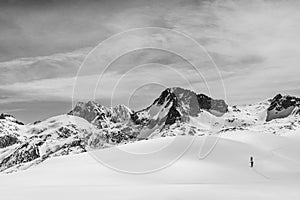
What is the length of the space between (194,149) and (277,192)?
79.4 feet

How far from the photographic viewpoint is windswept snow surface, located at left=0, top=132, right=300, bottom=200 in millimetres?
25000

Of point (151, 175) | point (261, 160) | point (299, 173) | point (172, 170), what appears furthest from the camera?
point (261, 160)

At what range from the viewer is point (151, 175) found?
120ft

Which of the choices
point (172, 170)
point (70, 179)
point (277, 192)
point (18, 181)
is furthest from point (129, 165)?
point (277, 192)

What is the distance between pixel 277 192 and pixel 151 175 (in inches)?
526

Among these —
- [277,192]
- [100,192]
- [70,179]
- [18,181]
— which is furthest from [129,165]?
[277,192]

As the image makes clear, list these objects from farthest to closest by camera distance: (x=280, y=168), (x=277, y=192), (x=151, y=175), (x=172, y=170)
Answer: (x=280, y=168) → (x=172, y=170) → (x=151, y=175) → (x=277, y=192)

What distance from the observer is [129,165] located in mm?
41062

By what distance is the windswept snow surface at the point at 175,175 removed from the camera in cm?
2500

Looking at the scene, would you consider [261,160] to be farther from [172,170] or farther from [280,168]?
[172,170]

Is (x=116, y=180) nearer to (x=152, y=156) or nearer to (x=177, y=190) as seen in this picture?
(x=177, y=190)

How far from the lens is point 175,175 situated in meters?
37.1

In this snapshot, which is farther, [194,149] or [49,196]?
[194,149]

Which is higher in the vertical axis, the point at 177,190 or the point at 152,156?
the point at 152,156
